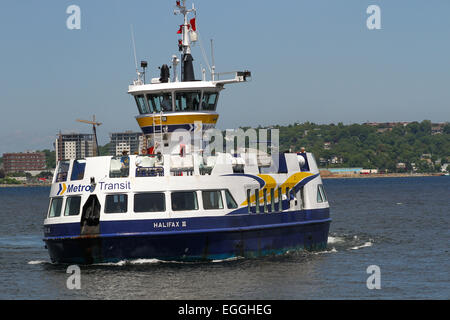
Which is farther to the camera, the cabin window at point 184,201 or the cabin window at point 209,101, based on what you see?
the cabin window at point 209,101

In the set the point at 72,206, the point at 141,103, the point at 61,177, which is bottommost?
the point at 72,206

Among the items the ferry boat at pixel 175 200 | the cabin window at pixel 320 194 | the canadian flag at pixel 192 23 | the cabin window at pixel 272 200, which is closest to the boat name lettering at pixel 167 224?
the ferry boat at pixel 175 200

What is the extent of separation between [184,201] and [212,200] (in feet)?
3.54

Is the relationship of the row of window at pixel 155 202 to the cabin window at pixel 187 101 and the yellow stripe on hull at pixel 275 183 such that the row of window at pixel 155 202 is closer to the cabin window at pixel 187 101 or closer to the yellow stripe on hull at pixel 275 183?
the yellow stripe on hull at pixel 275 183

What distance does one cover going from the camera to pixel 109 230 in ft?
95.2

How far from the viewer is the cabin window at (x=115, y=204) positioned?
96.1ft

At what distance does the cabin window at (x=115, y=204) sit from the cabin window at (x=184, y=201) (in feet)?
5.74

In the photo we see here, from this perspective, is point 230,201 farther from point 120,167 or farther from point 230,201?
point 120,167

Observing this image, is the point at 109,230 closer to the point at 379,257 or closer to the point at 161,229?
the point at 161,229

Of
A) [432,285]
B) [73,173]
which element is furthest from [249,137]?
[432,285]

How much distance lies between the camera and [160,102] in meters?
34.3

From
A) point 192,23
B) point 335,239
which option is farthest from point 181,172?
point 335,239

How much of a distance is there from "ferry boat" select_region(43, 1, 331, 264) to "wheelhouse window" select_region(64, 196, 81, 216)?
36mm
